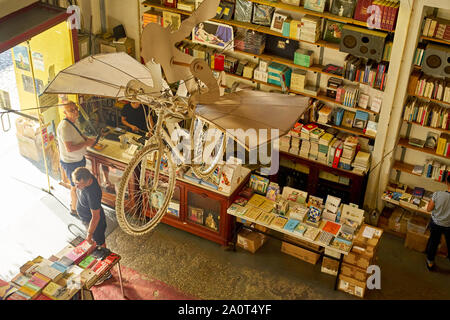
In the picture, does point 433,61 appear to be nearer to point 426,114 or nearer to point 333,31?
point 426,114

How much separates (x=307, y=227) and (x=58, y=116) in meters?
4.61

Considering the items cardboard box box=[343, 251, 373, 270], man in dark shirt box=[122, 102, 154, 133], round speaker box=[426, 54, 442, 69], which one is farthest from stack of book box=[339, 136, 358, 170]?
man in dark shirt box=[122, 102, 154, 133]

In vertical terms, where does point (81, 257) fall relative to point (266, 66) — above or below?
below

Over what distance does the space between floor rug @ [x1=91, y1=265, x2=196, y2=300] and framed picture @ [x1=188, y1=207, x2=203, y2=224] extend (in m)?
1.17

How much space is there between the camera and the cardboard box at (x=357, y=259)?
25.7 ft

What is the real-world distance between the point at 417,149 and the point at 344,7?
2344 millimetres

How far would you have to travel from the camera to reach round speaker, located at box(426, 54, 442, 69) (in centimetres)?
757

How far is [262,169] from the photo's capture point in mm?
9539

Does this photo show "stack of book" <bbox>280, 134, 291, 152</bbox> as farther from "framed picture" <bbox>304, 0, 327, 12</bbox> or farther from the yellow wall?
the yellow wall

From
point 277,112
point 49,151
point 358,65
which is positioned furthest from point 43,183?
point 277,112

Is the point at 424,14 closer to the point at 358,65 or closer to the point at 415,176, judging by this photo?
the point at 358,65

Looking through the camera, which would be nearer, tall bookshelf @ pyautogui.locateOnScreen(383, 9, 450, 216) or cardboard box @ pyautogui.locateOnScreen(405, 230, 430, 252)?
tall bookshelf @ pyautogui.locateOnScreen(383, 9, 450, 216)

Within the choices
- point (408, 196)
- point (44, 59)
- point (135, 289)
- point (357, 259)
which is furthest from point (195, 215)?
point (44, 59)

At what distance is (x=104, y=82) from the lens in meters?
4.32
